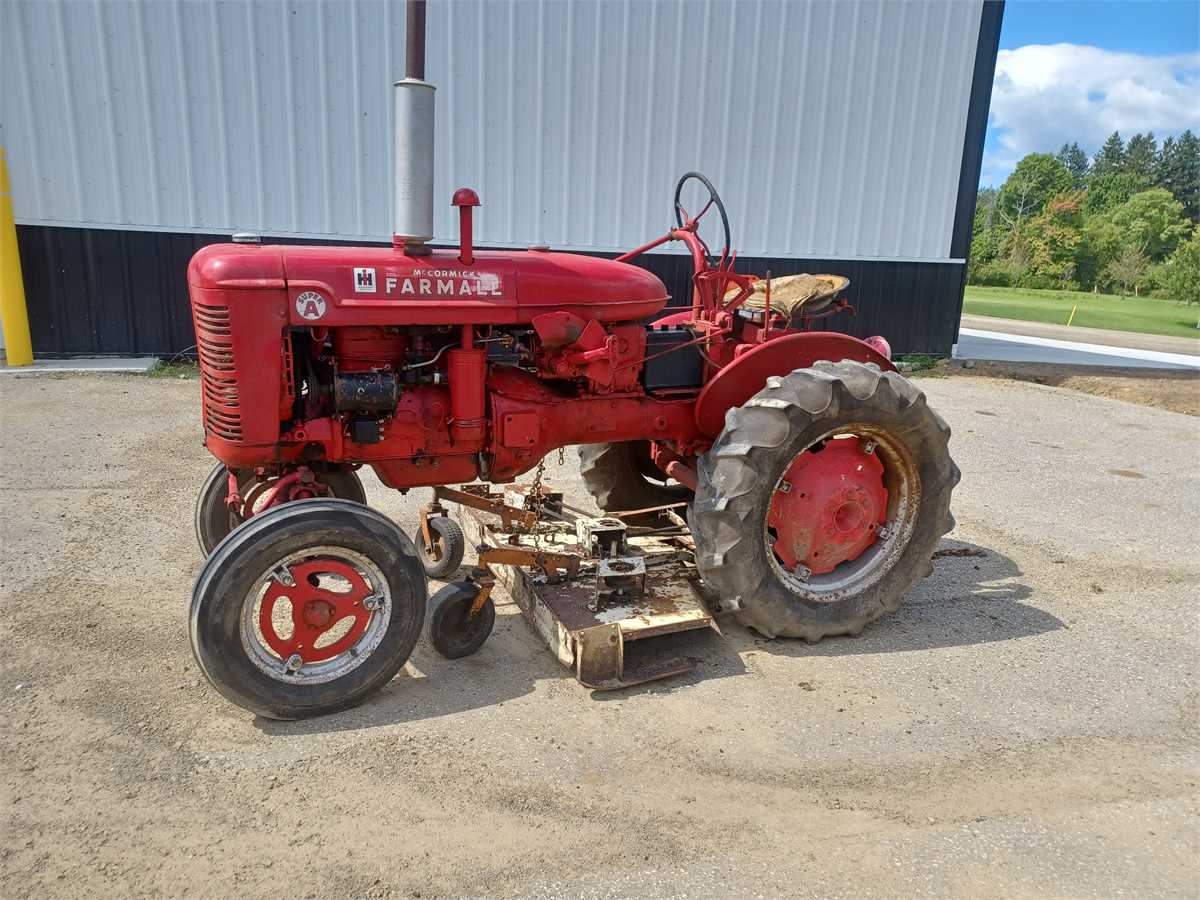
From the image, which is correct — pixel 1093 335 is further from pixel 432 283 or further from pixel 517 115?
pixel 432 283

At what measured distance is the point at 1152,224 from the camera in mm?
51000

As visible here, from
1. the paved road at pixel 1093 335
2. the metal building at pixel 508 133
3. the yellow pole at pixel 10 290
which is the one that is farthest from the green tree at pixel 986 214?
the yellow pole at pixel 10 290

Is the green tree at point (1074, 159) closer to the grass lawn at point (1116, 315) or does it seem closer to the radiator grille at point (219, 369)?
the grass lawn at point (1116, 315)

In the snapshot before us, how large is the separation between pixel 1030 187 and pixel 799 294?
245 ft

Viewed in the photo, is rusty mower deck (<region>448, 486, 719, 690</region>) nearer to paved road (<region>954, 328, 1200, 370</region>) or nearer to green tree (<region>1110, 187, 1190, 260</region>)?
paved road (<region>954, 328, 1200, 370</region>)

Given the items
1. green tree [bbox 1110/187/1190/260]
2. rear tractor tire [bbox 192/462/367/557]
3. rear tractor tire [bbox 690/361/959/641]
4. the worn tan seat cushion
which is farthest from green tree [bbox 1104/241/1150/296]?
rear tractor tire [bbox 192/462/367/557]

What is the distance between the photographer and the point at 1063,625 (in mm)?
4246

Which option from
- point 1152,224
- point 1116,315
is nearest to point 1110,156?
point 1152,224

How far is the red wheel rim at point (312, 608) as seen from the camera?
3.09 meters

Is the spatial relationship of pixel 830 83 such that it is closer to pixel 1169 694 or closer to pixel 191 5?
pixel 191 5

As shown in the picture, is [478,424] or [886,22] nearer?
[478,424]

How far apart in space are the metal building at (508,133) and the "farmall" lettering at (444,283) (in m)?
7.32

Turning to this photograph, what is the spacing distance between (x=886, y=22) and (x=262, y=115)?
7.89 m

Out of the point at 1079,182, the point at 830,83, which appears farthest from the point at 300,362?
the point at 1079,182
